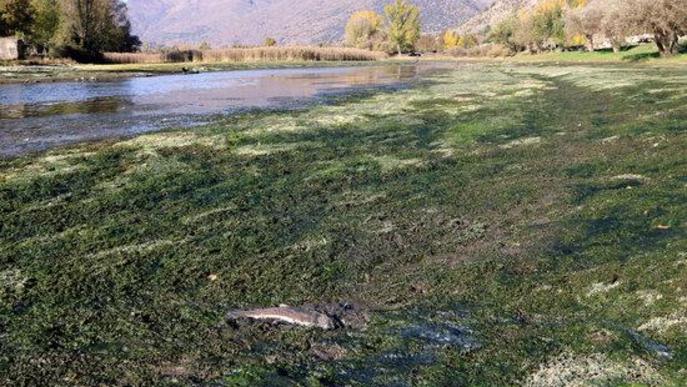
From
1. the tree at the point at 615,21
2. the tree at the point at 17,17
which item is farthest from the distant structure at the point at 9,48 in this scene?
the tree at the point at 615,21

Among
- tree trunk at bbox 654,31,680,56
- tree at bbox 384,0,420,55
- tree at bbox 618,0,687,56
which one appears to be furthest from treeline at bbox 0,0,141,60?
tree at bbox 384,0,420,55

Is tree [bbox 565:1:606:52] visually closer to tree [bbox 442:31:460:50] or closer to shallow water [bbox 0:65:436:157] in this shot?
shallow water [bbox 0:65:436:157]

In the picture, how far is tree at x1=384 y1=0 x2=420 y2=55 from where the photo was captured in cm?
15712

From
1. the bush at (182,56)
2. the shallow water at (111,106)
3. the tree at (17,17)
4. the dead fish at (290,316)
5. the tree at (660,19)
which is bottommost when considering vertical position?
the dead fish at (290,316)

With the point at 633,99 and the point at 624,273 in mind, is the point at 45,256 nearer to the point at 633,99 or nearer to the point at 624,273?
the point at 624,273

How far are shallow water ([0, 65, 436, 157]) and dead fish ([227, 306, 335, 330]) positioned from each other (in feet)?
45.1

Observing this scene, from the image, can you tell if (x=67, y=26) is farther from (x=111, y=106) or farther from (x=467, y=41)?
(x=467, y=41)

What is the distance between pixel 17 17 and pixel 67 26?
11.2 meters

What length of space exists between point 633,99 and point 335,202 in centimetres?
1969

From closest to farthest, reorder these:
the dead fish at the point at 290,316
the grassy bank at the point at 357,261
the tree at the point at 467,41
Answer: the grassy bank at the point at 357,261 → the dead fish at the point at 290,316 → the tree at the point at 467,41

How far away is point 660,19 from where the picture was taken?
176ft

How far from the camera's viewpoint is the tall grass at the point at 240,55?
90.9m

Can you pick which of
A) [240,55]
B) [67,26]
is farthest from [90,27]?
[240,55]

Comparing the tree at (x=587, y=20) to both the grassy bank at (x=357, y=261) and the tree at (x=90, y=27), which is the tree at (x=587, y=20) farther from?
the grassy bank at (x=357, y=261)
